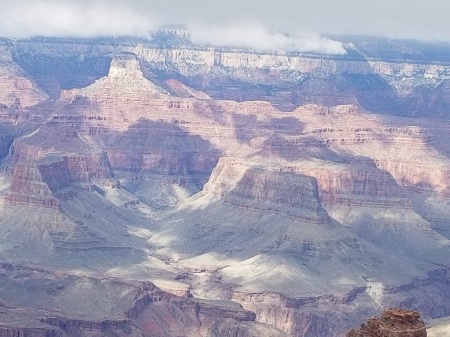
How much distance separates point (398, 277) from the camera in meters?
142

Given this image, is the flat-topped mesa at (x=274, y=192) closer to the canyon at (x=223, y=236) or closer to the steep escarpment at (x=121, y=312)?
the canyon at (x=223, y=236)

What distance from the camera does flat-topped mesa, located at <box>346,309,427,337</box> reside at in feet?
150

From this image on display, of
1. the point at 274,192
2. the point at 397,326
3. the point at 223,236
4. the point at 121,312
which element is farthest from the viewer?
the point at 274,192

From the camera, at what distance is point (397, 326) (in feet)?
151

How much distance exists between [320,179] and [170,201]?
28.1 metres

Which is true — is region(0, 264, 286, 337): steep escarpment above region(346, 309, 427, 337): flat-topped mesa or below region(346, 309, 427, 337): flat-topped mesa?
below

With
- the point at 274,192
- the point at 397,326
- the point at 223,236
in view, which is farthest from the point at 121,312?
the point at 397,326

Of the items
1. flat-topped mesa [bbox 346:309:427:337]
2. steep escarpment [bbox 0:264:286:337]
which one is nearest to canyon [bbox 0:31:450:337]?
steep escarpment [bbox 0:264:286:337]

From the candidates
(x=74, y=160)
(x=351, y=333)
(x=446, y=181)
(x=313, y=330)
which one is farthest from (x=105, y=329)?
(x=446, y=181)

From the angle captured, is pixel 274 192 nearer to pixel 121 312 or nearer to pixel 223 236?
pixel 223 236

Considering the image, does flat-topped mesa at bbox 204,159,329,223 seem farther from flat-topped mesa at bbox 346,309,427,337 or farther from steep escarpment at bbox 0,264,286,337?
flat-topped mesa at bbox 346,309,427,337

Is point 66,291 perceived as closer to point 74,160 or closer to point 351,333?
point 74,160

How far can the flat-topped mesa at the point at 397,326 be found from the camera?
45.8m

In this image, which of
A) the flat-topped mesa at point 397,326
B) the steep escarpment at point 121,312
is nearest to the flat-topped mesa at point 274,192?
the steep escarpment at point 121,312
